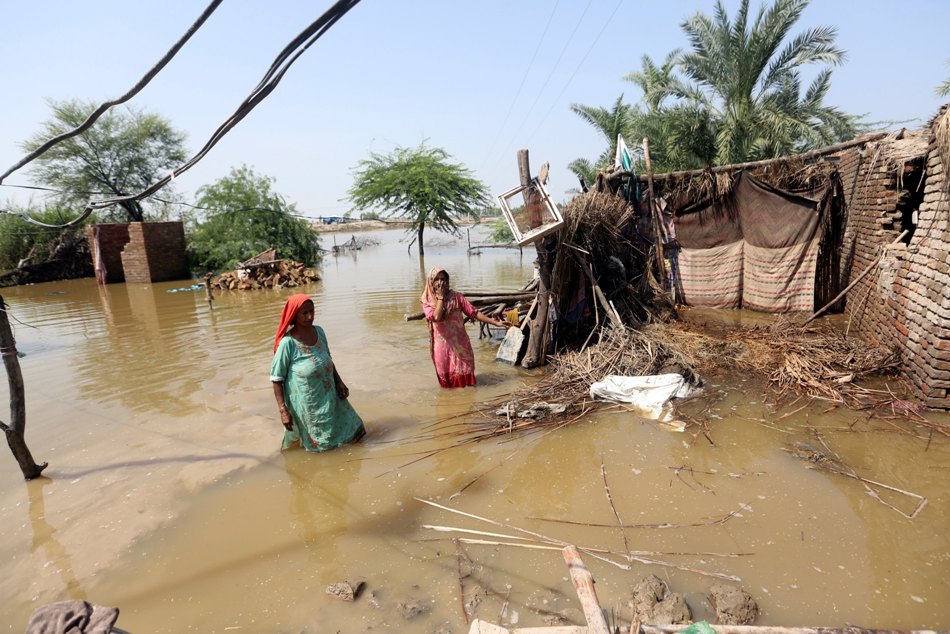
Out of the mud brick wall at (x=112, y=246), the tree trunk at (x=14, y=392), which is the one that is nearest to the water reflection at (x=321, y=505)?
the tree trunk at (x=14, y=392)

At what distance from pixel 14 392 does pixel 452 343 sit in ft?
13.3

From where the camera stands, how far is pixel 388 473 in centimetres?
423

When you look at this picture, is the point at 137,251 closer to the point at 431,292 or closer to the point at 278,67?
the point at 431,292

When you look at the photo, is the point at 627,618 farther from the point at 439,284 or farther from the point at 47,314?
the point at 47,314

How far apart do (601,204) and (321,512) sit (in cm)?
602

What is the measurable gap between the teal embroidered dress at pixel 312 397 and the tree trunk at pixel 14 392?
1987mm

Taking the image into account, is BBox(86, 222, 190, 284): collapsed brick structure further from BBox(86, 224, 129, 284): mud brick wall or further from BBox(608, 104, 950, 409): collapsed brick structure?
BBox(608, 104, 950, 409): collapsed brick structure

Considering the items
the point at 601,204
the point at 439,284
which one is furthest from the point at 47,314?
the point at 601,204

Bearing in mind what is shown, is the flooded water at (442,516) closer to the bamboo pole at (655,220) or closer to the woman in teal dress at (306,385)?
the woman in teal dress at (306,385)

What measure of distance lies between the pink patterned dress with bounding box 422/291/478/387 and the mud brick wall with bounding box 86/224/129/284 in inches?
798

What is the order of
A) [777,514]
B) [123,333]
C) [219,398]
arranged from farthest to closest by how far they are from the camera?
[123,333]
[219,398]
[777,514]

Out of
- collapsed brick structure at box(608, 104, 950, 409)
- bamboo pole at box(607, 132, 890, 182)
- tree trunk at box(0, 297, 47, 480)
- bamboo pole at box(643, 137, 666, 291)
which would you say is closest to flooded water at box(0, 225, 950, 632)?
tree trunk at box(0, 297, 47, 480)

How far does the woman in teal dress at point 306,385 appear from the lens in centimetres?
Answer: 413

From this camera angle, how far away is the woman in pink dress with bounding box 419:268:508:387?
5.80 m
